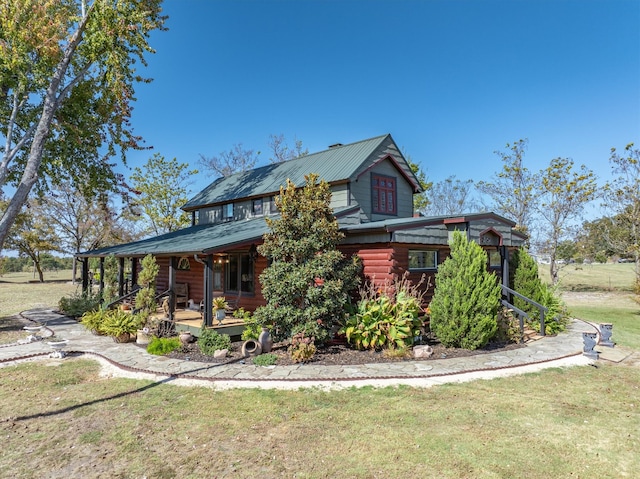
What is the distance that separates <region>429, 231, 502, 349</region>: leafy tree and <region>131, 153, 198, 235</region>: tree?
1063 inches

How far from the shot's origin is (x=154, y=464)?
4.44 metres

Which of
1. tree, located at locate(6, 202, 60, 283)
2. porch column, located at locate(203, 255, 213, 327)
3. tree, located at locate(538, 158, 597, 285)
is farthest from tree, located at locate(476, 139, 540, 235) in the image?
tree, located at locate(6, 202, 60, 283)

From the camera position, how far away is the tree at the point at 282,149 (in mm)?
37188

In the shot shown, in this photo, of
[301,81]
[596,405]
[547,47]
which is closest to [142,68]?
[301,81]

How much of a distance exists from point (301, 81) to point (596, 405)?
22.6 metres

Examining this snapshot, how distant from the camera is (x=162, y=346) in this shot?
992 cm

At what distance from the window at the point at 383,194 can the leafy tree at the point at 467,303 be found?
5.67 metres

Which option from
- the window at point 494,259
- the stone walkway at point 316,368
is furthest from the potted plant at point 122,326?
the window at point 494,259

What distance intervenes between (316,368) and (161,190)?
28.5 metres

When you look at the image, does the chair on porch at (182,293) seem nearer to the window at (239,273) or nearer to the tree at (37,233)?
→ the window at (239,273)

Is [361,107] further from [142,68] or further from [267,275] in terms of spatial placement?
[267,275]

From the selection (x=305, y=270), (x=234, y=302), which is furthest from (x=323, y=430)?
(x=234, y=302)

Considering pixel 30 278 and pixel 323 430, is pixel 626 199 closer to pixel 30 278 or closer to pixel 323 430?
pixel 323 430

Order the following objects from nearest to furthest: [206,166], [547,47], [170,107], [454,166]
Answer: [547,47] < [170,107] < [454,166] < [206,166]
